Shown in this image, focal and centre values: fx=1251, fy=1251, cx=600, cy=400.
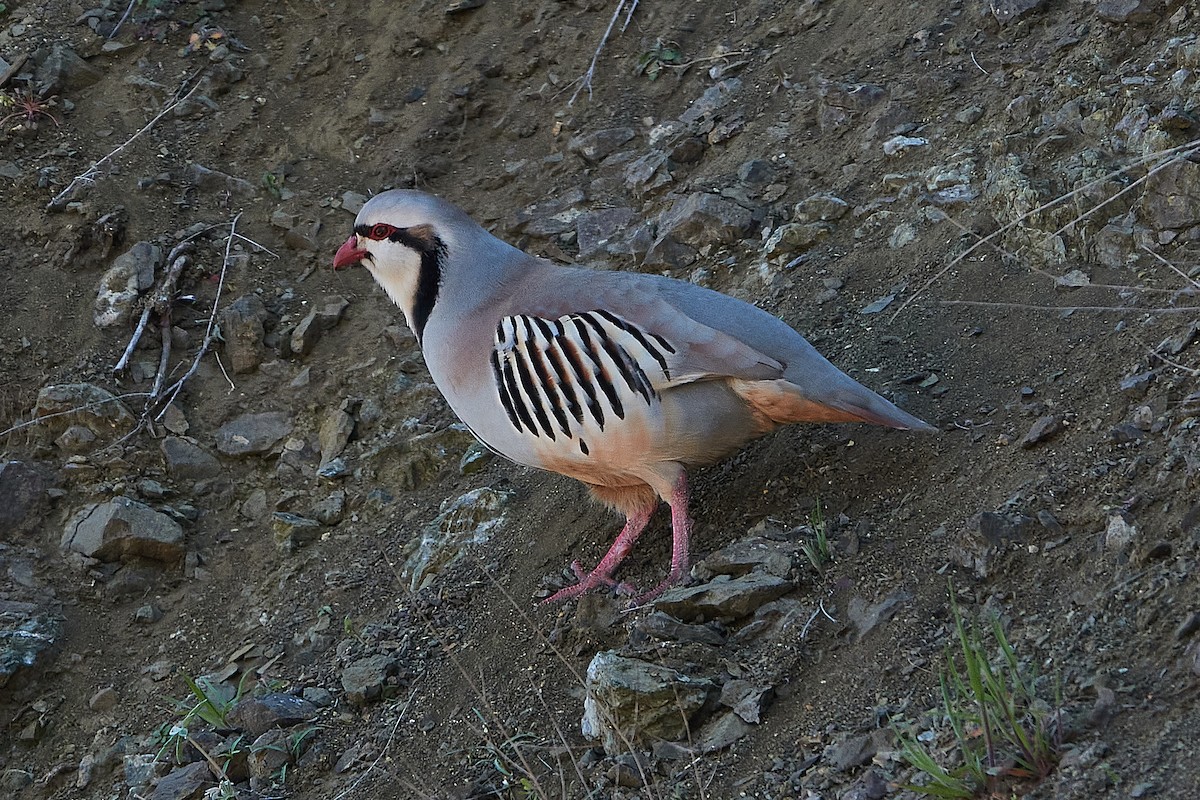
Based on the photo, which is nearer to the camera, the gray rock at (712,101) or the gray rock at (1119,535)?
the gray rock at (1119,535)

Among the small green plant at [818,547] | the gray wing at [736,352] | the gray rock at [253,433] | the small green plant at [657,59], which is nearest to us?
the small green plant at [818,547]

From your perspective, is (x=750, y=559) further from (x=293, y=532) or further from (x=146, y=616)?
(x=146, y=616)

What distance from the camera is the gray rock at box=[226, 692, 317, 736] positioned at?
3.88 m

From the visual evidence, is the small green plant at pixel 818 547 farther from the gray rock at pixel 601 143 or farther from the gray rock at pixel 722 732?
the gray rock at pixel 601 143

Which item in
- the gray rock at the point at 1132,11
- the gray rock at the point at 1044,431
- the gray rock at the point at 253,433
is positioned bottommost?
the gray rock at the point at 253,433

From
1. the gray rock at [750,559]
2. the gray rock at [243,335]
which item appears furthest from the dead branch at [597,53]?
the gray rock at [750,559]

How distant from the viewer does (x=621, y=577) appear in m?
4.07

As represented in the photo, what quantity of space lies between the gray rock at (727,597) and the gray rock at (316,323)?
284 cm

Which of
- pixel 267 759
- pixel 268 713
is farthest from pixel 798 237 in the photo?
pixel 267 759

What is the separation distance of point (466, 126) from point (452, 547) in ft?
9.41

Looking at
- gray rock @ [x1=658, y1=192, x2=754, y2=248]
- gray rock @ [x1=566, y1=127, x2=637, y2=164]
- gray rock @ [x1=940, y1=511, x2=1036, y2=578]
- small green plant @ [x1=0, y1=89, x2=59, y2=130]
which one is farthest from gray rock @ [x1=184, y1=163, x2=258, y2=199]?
gray rock @ [x1=940, y1=511, x2=1036, y2=578]

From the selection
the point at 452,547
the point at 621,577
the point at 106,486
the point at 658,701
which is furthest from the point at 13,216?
the point at 658,701

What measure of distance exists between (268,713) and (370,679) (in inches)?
12.9

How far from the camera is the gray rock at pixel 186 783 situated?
3703 mm
